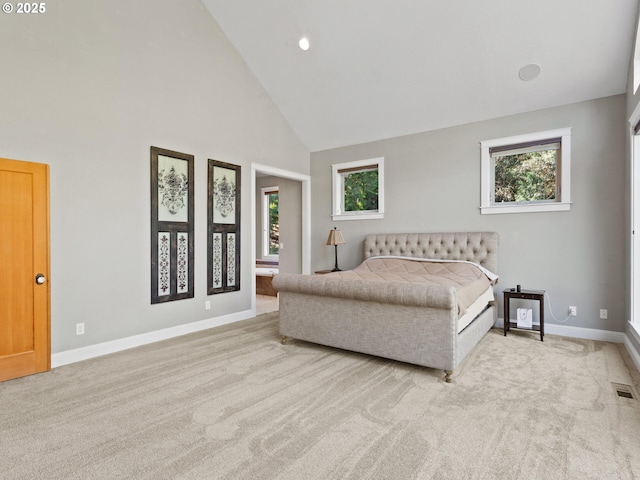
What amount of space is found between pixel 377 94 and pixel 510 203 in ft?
7.74

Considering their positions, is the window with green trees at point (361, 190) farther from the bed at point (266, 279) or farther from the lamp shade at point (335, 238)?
the bed at point (266, 279)

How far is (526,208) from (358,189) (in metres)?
2.62

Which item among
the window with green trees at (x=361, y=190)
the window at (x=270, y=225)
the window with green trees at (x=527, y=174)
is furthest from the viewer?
the window at (x=270, y=225)

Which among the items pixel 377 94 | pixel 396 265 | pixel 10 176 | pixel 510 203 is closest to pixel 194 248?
pixel 10 176

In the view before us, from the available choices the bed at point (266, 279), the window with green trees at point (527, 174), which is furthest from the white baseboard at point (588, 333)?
the bed at point (266, 279)

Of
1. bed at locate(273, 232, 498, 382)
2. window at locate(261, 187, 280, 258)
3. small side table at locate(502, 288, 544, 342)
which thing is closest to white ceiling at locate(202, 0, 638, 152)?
bed at locate(273, 232, 498, 382)

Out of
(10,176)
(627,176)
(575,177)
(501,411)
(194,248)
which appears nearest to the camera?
(501,411)

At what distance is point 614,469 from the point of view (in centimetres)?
181

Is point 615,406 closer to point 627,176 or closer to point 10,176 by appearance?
point 627,176

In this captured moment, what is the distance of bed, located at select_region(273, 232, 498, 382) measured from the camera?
2.96 metres

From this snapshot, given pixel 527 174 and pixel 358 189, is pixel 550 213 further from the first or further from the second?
pixel 358 189

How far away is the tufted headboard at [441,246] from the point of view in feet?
15.5

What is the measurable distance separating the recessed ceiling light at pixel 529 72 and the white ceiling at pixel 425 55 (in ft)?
0.19

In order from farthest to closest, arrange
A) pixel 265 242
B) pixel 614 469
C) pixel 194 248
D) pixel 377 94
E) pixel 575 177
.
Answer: pixel 265 242
pixel 377 94
pixel 194 248
pixel 575 177
pixel 614 469
